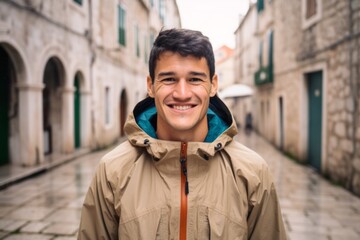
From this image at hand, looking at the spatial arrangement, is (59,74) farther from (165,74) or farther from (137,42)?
(137,42)

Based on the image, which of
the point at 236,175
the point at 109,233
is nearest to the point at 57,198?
the point at 109,233

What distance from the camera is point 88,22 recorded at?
10180 millimetres

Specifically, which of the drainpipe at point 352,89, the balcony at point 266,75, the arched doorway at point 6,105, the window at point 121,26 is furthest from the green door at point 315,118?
the window at point 121,26

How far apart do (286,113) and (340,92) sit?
4.52m

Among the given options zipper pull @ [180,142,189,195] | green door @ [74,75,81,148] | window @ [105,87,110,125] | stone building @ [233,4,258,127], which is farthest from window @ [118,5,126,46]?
zipper pull @ [180,142,189,195]

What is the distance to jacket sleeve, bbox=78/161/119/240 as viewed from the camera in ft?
5.04

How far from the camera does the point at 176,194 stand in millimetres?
1445

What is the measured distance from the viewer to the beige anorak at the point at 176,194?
56.4 inches

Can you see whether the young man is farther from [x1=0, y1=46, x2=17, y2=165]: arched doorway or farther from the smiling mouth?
[x1=0, y1=46, x2=17, y2=165]: arched doorway

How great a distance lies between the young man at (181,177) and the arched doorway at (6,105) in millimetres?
6809

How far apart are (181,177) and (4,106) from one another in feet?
23.8

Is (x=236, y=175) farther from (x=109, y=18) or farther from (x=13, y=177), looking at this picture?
(x=109, y=18)

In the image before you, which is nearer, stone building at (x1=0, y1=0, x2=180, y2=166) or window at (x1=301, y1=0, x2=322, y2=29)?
stone building at (x1=0, y1=0, x2=180, y2=166)

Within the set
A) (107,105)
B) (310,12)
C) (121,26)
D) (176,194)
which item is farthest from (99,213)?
(121,26)
